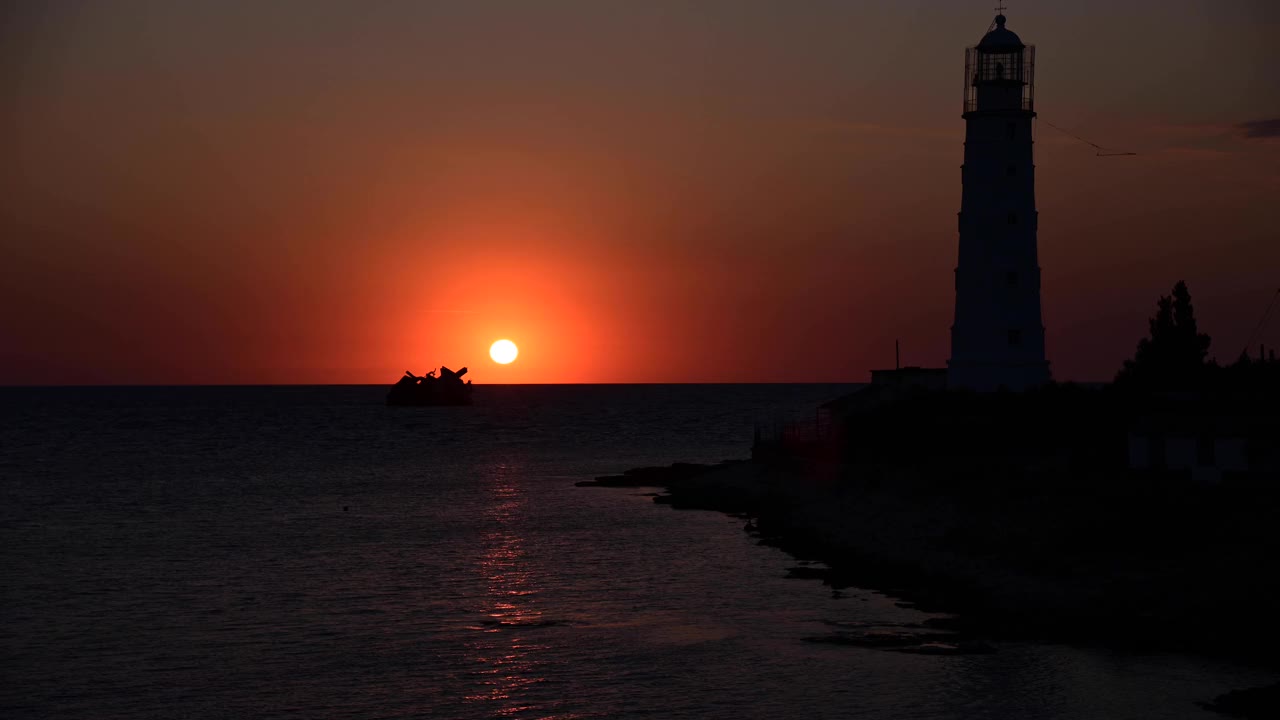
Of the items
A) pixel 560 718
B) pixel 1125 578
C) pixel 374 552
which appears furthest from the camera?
pixel 374 552

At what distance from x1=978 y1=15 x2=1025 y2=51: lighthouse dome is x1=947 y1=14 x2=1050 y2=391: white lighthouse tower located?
63mm

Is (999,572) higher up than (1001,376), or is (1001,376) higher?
(1001,376)

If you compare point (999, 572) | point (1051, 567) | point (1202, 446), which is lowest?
point (999, 572)

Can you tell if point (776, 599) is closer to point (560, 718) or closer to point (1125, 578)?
point (1125, 578)

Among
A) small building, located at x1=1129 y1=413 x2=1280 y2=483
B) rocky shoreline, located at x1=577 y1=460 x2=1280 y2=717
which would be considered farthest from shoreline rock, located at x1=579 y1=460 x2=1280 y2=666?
small building, located at x1=1129 y1=413 x2=1280 y2=483

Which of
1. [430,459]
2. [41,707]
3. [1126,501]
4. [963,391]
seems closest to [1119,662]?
[1126,501]

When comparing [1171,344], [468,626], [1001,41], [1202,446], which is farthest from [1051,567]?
[1171,344]

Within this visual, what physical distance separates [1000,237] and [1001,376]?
6.44 metres

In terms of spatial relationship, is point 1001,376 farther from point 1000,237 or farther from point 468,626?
point 468,626

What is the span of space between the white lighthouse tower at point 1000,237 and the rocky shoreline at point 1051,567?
883 centimetres

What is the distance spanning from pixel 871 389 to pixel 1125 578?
3848 cm

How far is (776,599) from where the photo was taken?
41.6 meters

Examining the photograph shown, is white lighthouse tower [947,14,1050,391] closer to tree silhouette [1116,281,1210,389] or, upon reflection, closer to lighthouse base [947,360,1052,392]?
lighthouse base [947,360,1052,392]

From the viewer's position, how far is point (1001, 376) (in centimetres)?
5938
